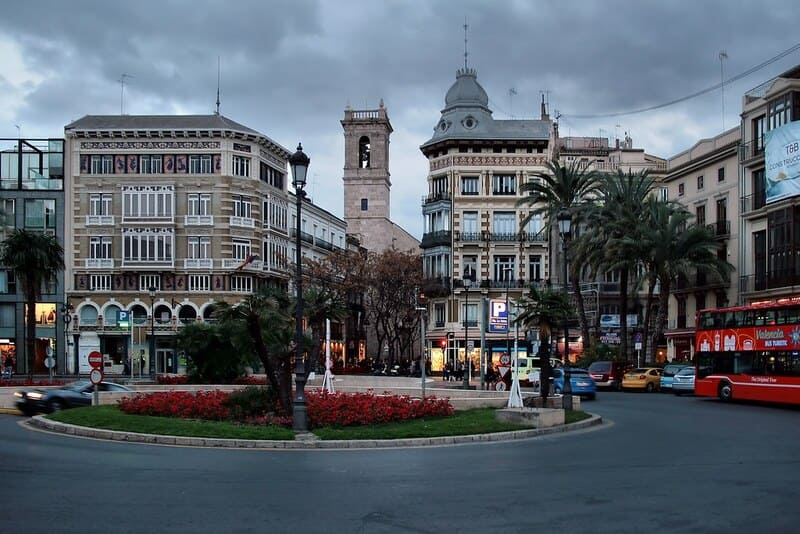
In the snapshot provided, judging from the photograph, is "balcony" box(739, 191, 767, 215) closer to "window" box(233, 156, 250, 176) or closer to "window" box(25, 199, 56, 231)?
"window" box(233, 156, 250, 176)

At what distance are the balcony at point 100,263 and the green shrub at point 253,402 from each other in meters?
48.8

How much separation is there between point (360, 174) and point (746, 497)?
306ft

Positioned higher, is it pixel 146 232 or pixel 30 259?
pixel 146 232

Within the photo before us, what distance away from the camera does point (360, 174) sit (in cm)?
10481

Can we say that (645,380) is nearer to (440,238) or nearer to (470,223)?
(470,223)

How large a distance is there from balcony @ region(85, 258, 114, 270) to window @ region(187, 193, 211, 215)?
727cm

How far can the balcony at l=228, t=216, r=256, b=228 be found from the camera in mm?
70688

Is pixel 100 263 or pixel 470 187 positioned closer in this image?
pixel 100 263

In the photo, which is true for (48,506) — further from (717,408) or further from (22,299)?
(22,299)

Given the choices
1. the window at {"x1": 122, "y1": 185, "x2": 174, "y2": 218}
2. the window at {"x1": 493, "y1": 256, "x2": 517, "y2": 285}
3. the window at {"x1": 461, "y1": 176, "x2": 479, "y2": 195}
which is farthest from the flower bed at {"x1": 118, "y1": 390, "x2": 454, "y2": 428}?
the window at {"x1": 461, "y1": 176, "x2": 479, "y2": 195}

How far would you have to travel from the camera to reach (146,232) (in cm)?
7044

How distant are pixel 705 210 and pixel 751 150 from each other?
7.18 metres

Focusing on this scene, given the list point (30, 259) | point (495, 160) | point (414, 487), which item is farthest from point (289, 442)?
point (495, 160)

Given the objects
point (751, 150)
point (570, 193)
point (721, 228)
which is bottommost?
point (721, 228)
